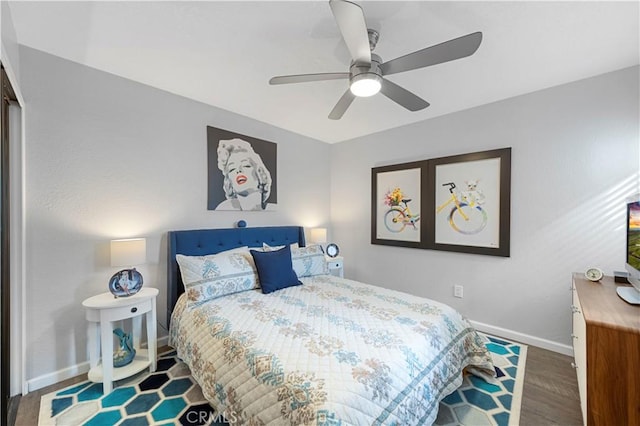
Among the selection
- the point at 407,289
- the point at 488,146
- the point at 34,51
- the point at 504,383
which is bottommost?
the point at 504,383

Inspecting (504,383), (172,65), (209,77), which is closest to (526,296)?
(504,383)

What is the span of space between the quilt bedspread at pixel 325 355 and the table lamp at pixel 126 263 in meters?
0.39

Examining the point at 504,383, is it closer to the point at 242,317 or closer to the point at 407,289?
the point at 407,289

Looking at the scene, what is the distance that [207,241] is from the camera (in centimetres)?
270

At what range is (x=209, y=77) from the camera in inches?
89.6

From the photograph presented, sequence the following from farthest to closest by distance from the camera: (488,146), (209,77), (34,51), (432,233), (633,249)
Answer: (432,233) < (488,146) < (209,77) < (34,51) < (633,249)

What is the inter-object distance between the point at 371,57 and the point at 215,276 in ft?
6.55

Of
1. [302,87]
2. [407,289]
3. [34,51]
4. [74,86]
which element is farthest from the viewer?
[407,289]

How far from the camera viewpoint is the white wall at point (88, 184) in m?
1.90

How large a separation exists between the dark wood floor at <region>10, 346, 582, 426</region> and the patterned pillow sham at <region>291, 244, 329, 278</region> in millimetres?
1867

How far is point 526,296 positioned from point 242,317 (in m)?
2.65

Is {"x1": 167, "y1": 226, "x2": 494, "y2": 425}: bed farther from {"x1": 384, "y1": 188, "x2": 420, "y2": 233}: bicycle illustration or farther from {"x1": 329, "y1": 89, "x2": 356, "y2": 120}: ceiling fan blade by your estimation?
{"x1": 329, "y1": 89, "x2": 356, "y2": 120}: ceiling fan blade

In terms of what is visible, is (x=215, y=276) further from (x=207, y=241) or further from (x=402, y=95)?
(x=402, y=95)

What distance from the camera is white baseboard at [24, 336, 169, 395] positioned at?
1865mm
